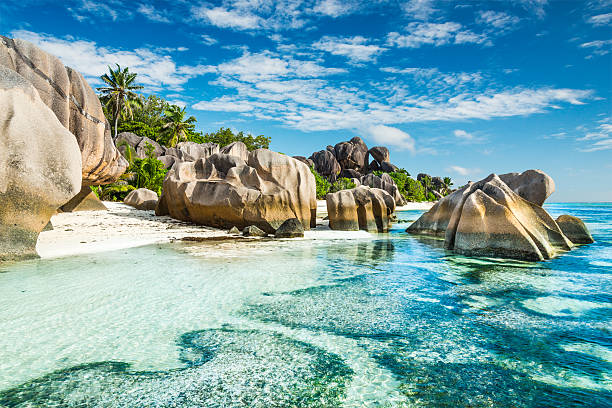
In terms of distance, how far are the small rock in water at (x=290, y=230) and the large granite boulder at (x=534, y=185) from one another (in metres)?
10.5

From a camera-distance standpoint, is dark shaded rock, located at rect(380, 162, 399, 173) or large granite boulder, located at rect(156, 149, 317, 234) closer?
large granite boulder, located at rect(156, 149, 317, 234)

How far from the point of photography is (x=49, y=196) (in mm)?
6754

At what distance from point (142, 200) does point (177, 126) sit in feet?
76.6

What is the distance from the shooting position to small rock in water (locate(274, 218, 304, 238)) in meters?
12.2

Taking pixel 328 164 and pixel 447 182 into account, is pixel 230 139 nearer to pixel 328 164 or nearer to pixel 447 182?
pixel 328 164

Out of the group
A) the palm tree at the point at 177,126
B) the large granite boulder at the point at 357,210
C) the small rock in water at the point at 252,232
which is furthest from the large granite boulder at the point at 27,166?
the palm tree at the point at 177,126


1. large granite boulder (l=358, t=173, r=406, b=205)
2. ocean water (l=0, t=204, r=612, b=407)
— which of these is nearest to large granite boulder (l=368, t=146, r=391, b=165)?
large granite boulder (l=358, t=173, r=406, b=205)

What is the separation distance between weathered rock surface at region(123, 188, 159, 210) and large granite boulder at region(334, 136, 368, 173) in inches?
1829

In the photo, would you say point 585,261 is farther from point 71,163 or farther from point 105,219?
point 105,219

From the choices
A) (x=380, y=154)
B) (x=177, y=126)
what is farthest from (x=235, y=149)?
(x=380, y=154)

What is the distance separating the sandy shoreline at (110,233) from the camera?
8781mm

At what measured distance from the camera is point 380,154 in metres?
65.1

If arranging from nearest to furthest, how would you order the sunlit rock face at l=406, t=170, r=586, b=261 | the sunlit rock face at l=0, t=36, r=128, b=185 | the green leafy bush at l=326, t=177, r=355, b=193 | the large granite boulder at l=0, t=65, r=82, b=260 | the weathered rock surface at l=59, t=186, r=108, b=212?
the large granite boulder at l=0, t=65, r=82, b=260 < the sunlit rock face at l=0, t=36, r=128, b=185 < the sunlit rock face at l=406, t=170, r=586, b=261 < the weathered rock surface at l=59, t=186, r=108, b=212 < the green leafy bush at l=326, t=177, r=355, b=193

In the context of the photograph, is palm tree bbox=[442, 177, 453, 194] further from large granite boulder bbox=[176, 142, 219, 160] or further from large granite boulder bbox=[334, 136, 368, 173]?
large granite boulder bbox=[176, 142, 219, 160]
